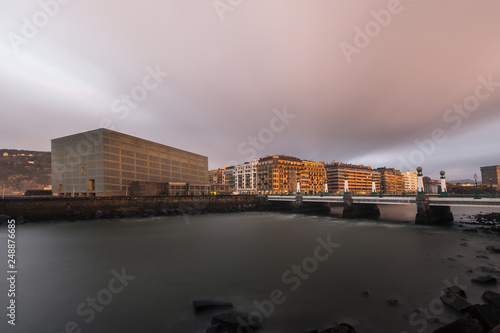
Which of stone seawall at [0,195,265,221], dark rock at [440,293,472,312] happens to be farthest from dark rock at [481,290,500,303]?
stone seawall at [0,195,265,221]

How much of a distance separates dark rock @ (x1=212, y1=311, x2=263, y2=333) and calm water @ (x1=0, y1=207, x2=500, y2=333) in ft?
1.75

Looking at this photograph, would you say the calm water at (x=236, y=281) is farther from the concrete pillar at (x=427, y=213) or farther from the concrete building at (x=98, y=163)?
the concrete building at (x=98, y=163)

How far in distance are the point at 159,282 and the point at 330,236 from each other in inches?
902

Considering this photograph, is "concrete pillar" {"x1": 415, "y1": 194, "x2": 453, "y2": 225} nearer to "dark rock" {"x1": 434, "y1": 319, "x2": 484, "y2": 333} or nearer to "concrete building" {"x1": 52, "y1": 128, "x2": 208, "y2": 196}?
"dark rock" {"x1": 434, "y1": 319, "x2": 484, "y2": 333}

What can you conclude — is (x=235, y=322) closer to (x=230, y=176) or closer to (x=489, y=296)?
(x=489, y=296)

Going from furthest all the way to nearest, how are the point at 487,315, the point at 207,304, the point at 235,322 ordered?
the point at 207,304 < the point at 235,322 < the point at 487,315

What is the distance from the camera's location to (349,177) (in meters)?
181

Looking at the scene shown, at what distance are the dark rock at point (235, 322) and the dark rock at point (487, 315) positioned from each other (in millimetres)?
8146

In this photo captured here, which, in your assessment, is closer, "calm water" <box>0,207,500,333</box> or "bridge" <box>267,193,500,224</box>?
"calm water" <box>0,207,500,333</box>

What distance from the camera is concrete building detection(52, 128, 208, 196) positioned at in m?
67.0

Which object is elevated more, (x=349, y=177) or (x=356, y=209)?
(x=349, y=177)

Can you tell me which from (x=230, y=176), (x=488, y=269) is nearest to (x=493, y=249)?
(x=488, y=269)

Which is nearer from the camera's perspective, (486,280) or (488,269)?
(486,280)

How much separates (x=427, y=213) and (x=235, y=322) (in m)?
41.0
